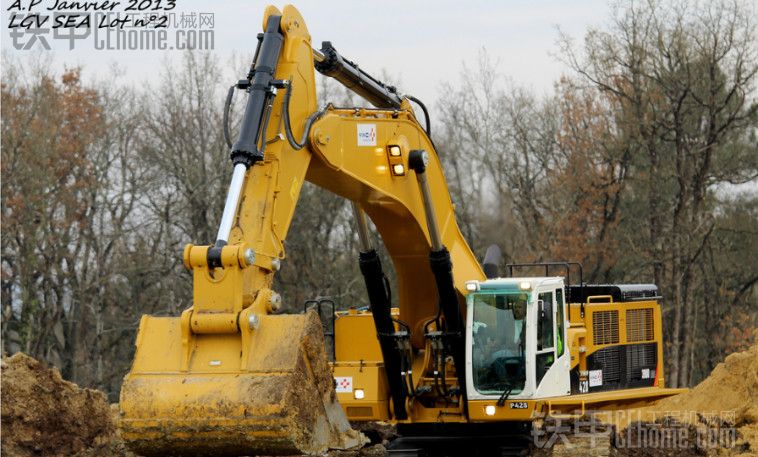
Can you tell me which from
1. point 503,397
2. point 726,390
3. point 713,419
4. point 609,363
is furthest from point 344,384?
point 726,390

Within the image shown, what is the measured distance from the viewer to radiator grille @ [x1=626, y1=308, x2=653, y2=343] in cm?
1636

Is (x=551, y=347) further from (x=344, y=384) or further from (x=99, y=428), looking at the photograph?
(x=99, y=428)

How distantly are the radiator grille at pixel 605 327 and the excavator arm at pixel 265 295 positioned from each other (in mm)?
3851

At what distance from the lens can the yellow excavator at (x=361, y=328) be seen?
378 inches

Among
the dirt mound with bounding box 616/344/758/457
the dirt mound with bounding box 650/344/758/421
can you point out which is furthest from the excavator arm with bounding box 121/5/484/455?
the dirt mound with bounding box 650/344/758/421

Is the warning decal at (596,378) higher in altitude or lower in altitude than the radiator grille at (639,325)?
lower

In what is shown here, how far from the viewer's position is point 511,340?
13664mm

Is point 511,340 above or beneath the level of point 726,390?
above

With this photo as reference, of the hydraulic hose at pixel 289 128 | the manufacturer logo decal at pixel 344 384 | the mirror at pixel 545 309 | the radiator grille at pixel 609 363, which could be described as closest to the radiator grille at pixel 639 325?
the radiator grille at pixel 609 363

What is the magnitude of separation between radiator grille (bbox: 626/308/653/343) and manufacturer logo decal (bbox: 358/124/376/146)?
18.4ft

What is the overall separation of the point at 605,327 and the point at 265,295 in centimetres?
696

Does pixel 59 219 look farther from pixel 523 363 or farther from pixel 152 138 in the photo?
pixel 523 363

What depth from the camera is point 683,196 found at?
3600 centimetres

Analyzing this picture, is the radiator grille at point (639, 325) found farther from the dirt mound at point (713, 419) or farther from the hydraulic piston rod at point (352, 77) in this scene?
the hydraulic piston rod at point (352, 77)
